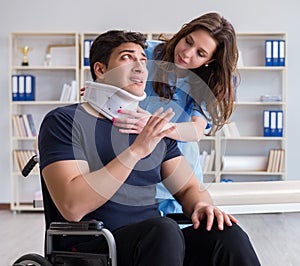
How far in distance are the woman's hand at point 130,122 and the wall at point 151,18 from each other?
14.9ft

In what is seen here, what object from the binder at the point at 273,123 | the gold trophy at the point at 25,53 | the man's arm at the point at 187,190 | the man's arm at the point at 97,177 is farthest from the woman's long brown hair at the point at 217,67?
the gold trophy at the point at 25,53

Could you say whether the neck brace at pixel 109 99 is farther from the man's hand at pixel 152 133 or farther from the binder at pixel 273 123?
the binder at pixel 273 123

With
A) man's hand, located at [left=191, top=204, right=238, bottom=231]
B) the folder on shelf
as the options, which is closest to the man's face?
man's hand, located at [left=191, top=204, right=238, bottom=231]

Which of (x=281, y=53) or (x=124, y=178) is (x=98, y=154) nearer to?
(x=124, y=178)

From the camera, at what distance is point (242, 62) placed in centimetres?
619

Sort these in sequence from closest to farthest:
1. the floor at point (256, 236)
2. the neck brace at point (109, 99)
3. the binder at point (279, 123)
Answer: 1. the neck brace at point (109, 99)
2. the floor at point (256, 236)
3. the binder at point (279, 123)

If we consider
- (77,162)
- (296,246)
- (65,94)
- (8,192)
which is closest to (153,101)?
(77,162)

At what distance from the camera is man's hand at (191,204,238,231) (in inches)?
68.2

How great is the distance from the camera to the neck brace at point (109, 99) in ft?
5.98

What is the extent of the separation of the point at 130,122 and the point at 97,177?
0.23 meters

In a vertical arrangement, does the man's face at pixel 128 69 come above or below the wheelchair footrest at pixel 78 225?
above

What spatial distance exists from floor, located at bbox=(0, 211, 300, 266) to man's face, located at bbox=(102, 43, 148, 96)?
2329mm

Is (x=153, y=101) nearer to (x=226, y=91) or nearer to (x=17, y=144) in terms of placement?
(x=226, y=91)

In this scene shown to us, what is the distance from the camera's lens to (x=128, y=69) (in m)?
1.86
